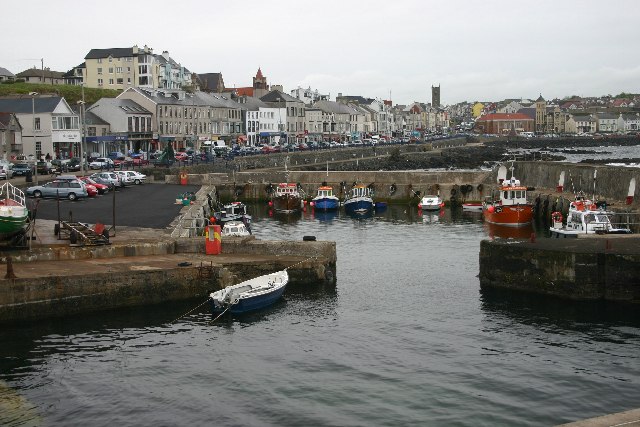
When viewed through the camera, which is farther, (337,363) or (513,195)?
(513,195)

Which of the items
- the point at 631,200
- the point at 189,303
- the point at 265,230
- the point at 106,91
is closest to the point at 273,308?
the point at 189,303

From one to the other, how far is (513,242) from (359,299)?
7.99 m

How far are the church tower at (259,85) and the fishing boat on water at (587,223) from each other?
12008 cm

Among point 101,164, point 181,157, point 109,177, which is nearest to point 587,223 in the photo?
point 109,177

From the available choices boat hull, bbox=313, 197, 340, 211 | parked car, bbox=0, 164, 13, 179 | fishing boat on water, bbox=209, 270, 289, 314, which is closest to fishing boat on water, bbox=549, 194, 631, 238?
fishing boat on water, bbox=209, 270, 289, 314

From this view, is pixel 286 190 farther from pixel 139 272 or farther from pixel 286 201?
pixel 139 272

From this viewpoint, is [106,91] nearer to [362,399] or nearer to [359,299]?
[359,299]

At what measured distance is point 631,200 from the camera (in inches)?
1973

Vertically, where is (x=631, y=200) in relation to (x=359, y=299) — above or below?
above

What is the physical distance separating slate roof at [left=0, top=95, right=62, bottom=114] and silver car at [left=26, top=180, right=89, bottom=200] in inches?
1308

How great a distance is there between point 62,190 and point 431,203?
32.2 m

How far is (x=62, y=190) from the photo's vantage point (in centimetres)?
5456

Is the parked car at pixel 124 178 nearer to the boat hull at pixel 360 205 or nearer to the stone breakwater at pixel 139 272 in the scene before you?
the boat hull at pixel 360 205

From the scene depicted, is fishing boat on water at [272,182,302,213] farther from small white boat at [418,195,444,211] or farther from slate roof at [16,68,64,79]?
slate roof at [16,68,64,79]
